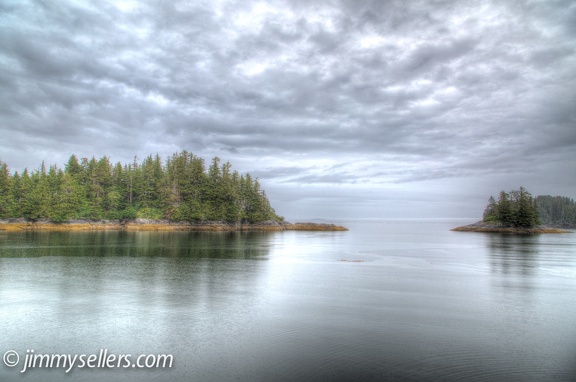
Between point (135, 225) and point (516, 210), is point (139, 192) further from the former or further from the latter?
point (516, 210)

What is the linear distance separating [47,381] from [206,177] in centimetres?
11005

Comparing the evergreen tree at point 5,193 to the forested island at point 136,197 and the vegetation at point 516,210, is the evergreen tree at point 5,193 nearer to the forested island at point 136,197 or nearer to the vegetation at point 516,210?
the forested island at point 136,197

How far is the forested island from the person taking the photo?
94.5 meters

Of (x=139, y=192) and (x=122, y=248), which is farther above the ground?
(x=139, y=192)

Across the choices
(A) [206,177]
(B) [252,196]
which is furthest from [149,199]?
(B) [252,196]

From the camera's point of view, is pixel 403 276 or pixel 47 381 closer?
pixel 47 381

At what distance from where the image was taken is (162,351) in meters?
11.0

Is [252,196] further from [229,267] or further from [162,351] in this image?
[162,351]

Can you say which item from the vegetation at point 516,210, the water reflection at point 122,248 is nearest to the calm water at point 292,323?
the water reflection at point 122,248

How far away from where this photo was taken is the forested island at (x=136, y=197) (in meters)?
94.5

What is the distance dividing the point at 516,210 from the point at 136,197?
436 ft

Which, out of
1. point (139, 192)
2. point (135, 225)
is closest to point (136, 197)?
point (139, 192)

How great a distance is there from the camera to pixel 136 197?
113562 mm

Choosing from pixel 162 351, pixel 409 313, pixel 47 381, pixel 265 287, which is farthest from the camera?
pixel 265 287
